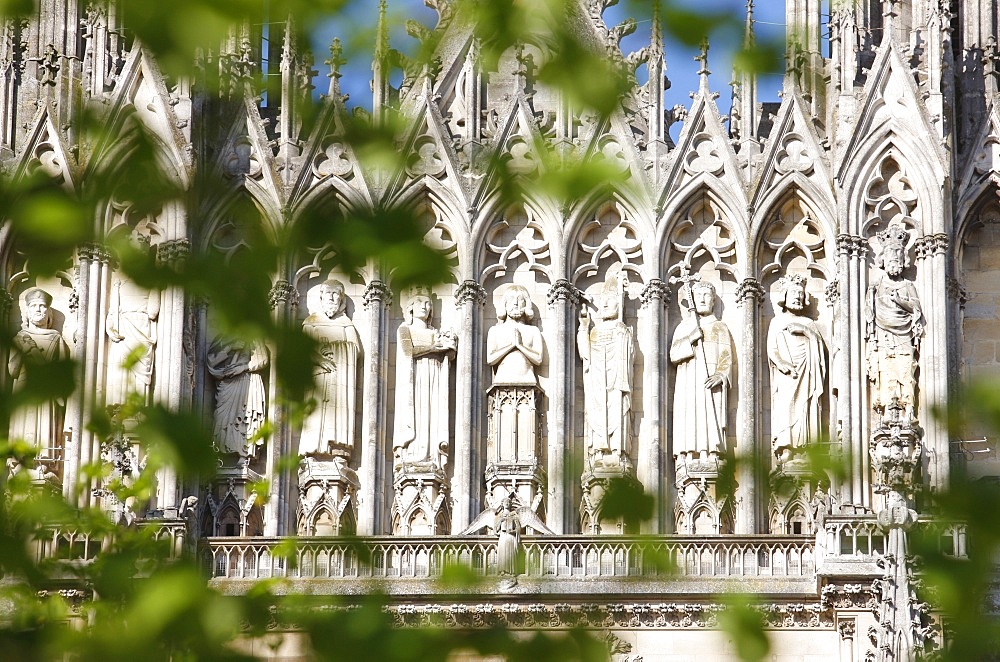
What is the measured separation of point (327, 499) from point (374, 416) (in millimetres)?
1022

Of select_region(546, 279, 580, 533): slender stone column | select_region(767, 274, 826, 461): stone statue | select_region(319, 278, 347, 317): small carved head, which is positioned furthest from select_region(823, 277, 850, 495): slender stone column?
select_region(319, 278, 347, 317): small carved head

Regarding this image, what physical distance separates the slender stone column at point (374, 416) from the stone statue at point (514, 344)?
1.20 metres

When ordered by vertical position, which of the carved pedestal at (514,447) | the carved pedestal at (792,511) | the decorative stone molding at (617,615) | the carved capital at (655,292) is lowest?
the decorative stone molding at (617,615)

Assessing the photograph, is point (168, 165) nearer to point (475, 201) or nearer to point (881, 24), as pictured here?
point (475, 201)

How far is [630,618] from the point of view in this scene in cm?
2384

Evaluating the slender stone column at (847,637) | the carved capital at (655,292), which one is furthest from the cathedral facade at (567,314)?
the slender stone column at (847,637)

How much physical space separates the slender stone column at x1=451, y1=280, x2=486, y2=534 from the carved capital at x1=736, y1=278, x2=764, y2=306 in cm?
284

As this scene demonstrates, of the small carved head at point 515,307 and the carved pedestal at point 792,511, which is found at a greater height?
the small carved head at point 515,307

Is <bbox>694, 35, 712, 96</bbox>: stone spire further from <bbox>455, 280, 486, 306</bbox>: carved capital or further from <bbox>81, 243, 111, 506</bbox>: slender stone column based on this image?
<bbox>81, 243, 111, 506</bbox>: slender stone column

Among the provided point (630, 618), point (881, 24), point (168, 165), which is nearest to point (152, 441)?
point (630, 618)

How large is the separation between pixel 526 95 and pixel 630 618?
20.5ft

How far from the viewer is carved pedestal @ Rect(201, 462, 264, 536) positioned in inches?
984

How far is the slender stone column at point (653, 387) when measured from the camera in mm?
24922

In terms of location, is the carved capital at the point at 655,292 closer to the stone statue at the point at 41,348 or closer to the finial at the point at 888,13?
the finial at the point at 888,13
